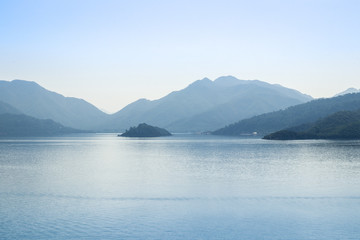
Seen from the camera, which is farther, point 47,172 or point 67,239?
point 47,172

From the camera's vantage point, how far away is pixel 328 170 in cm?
8312

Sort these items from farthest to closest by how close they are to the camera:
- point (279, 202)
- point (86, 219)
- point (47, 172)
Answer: point (47, 172)
point (279, 202)
point (86, 219)

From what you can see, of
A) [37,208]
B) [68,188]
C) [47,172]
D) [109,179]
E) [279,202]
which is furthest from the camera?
[47,172]

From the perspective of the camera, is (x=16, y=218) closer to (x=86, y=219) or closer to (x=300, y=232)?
(x=86, y=219)

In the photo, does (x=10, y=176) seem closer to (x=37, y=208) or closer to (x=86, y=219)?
(x=37, y=208)

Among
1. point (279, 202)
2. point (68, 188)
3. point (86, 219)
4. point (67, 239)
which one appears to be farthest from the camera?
point (68, 188)

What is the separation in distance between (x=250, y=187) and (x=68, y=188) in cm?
2951

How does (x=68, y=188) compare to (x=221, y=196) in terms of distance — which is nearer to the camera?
(x=221, y=196)

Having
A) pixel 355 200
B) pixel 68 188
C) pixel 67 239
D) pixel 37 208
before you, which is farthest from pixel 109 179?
pixel 355 200

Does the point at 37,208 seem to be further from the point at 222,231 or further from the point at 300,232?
the point at 300,232

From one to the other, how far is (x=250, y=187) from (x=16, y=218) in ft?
117

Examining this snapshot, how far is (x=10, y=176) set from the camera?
74.6 m

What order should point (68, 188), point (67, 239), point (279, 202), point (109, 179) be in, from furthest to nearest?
1. point (109, 179)
2. point (68, 188)
3. point (279, 202)
4. point (67, 239)

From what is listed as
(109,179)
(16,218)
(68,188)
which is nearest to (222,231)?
(16,218)
